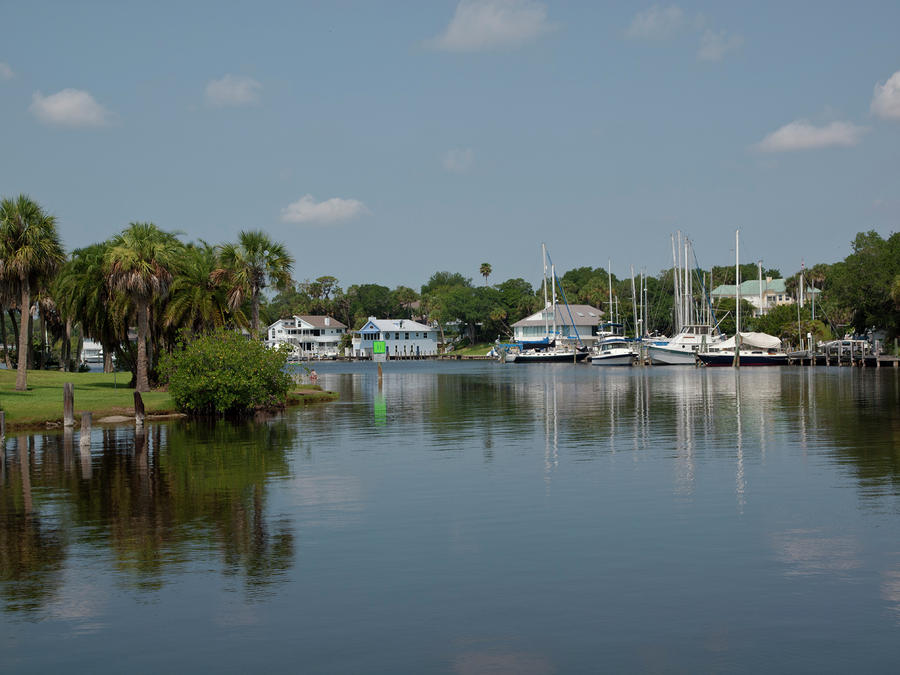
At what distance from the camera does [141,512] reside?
22234 millimetres

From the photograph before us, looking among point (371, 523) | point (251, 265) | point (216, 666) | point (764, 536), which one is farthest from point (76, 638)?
point (251, 265)

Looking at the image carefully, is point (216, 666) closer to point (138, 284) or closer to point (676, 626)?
point (676, 626)

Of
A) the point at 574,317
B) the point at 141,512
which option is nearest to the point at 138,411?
the point at 141,512

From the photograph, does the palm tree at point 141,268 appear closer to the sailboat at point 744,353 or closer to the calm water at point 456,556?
the calm water at point 456,556

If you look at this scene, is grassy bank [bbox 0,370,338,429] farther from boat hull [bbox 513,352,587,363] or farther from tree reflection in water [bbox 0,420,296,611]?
boat hull [bbox 513,352,587,363]

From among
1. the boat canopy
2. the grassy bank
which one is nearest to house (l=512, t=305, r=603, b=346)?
the boat canopy

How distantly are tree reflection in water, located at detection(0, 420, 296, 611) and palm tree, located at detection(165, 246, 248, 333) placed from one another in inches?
846

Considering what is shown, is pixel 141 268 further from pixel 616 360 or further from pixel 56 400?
pixel 616 360

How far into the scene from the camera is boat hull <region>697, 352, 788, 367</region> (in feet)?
379

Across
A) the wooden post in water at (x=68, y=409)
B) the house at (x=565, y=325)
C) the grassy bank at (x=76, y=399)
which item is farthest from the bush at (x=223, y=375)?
the house at (x=565, y=325)

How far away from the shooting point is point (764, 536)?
748 inches

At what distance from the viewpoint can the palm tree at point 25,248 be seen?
51.2m

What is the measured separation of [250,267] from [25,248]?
1362 cm

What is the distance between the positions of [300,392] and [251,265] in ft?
32.2
